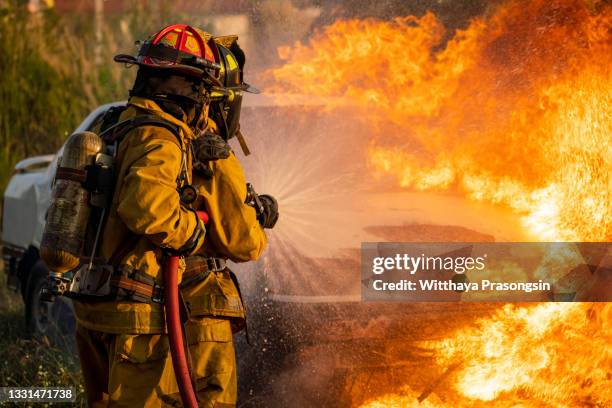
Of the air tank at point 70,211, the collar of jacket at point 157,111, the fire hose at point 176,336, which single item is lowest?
the fire hose at point 176,336

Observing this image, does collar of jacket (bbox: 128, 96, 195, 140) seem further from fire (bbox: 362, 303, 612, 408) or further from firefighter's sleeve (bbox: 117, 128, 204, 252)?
fire (bbox: 362, 303, 612, 408)

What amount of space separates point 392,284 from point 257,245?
5.04ft

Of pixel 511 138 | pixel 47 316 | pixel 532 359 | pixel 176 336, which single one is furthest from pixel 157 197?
pixel 47 316

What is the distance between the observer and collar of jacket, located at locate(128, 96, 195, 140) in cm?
391

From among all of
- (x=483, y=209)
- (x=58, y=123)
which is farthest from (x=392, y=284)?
(x=58, y=123)

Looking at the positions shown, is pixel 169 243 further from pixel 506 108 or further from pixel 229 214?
pixel 506 108

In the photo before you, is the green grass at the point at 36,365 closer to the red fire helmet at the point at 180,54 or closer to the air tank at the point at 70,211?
the air tank at the point at 70,211

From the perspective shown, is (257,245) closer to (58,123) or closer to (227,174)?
(227,174)

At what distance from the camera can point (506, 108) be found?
5.80 meters

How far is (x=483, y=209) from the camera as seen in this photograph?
5.61 m

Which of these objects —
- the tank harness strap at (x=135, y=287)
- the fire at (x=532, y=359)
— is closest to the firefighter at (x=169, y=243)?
the tank harness strap at (x=135, y=287)

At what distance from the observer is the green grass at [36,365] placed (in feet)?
19.6

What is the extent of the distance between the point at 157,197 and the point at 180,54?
0.63 m

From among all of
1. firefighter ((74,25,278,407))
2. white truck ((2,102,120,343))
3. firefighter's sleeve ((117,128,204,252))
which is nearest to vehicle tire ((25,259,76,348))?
white truck ((2,102,120,343))
